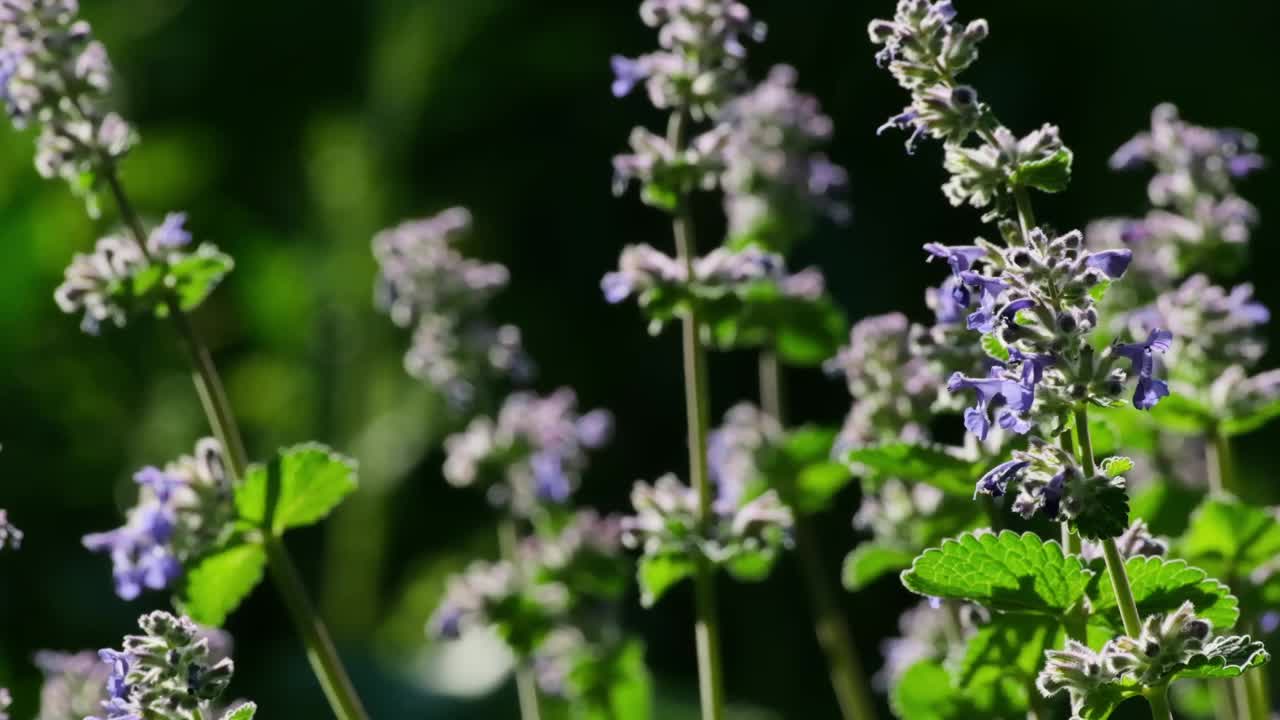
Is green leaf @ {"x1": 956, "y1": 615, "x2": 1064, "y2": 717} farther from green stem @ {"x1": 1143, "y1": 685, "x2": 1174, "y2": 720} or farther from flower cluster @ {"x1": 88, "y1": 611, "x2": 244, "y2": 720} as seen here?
flower cluster @ {"x1": 88, "y1": 611, "x2": 244, "y2": 720}

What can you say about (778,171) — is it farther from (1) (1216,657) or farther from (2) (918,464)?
(1) (1216,657)

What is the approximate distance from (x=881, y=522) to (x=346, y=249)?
3.88 meters

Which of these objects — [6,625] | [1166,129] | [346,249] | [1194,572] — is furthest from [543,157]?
[1194,572]

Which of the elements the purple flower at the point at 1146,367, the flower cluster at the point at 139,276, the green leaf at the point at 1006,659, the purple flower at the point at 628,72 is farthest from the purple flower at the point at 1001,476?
→ the flower cluster at the point at 139,276

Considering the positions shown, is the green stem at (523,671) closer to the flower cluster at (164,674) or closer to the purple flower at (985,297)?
the flower cluster at (164,674)

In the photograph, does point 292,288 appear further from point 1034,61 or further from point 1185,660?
point 1185,660

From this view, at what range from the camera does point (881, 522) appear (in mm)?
2447

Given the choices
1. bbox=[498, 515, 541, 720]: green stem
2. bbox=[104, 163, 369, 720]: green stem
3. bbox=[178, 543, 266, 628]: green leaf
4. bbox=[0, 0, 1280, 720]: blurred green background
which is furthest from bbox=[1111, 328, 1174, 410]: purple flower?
bbox=[0, 0, 1280, 720]: blurred green background

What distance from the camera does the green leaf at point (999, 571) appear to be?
1.55 meters

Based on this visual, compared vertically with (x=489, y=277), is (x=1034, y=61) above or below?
above

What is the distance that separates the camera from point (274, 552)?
2.23 m

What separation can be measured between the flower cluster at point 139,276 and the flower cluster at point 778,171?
985 millimetres

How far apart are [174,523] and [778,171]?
1.28 meters

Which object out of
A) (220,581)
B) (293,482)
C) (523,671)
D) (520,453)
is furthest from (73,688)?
(520,453)
